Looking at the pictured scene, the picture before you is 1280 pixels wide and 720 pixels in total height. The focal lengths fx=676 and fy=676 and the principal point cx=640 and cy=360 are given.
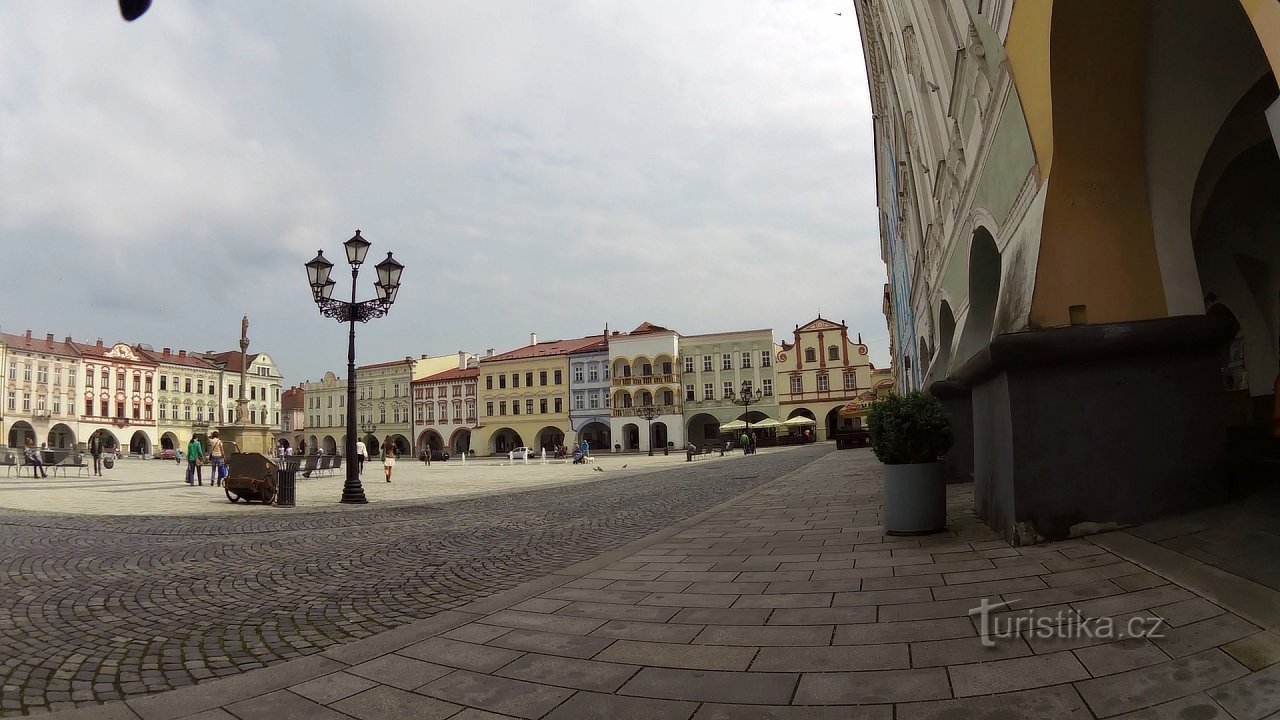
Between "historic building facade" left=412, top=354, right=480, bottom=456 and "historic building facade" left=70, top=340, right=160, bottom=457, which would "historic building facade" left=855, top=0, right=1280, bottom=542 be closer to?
"historic building facade" left=412, top=354, right=480, bottom=456

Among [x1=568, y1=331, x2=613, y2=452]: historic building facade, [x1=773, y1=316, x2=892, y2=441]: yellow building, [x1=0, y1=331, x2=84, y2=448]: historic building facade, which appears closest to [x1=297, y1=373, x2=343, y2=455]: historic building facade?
[x1=0, y1=331, x2=84, y2=448]: historic building facade

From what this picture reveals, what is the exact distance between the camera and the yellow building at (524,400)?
6706 cm

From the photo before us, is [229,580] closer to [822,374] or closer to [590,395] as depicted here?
[822,374]

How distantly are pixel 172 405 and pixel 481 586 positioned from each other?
308 ft

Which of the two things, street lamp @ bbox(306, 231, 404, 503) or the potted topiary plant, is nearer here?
the potted topiary plant

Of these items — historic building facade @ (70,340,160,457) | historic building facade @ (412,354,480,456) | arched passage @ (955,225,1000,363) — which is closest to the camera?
arched passage @ (955,225,1000,363)

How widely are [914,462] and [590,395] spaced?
2367 inches

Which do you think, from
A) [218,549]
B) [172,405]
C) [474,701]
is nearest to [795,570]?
[474,701]

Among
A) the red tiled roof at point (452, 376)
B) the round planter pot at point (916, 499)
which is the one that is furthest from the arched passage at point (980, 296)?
the red tiled roof at point (452, 376)

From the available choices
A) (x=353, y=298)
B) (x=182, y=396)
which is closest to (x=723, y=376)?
(x=353, y=298)

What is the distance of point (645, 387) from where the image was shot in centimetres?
6359

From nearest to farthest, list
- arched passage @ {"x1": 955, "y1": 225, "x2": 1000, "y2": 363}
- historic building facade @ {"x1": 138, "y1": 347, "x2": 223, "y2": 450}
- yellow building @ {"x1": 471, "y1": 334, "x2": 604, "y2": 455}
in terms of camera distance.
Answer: arched passage @ {"x1": 955, "y1": 225, "x2": 1000, "y2": 363}, yellow building @ {"x1": 471, "y1": 334, "x2": 604, "y2": 455}, historic building facade @ {"x1": 138, "y1": 347, "x2": 223, "y2": 450}

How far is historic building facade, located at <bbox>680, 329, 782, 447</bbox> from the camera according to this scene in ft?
200

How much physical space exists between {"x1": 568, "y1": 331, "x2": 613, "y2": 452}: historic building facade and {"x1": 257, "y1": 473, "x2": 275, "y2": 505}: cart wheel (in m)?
50.9
